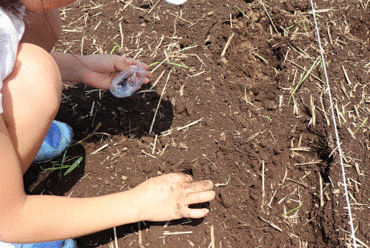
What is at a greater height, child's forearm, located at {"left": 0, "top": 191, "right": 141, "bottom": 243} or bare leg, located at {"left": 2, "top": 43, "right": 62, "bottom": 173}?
bare leg, located at {"left": 2, "top": 43, "right": 62, "bottom": 173}

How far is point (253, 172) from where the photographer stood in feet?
5.07

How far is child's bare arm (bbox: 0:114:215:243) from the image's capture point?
38.9 inches

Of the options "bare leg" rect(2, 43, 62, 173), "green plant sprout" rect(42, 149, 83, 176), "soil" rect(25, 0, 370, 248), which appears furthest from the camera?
"green plant sprout" rect(42, 149, 83, 176)

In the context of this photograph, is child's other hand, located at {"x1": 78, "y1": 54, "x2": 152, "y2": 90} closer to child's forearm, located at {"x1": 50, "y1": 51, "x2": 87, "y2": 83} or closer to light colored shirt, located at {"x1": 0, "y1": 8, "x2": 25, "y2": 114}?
child's forearm, located at {"x1": 50, "y1": 51, "x2": 87, "y2": 83}

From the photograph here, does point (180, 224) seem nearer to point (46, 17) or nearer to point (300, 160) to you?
point (300, 160)

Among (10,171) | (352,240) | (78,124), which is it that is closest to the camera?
(10,171)

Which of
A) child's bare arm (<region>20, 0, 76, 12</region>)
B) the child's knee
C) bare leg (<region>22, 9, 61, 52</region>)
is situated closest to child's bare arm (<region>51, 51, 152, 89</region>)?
bare leg (<region>22, 9, 61, 52</region>)

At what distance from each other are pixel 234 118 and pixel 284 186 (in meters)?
0.43

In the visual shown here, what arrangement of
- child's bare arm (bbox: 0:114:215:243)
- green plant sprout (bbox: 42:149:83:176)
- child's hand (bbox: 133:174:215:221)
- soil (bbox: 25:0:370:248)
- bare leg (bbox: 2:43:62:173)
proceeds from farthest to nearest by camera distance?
1. green plant sprout (bbox: 42:149:83:176)
2. soil (bbox: 25:0:370:248)
3. child's hand (bbox: 133:174:215:221)
4. bare leg (bbox: 2:43:62:173)
5. child's bare arm (bbox: 0:114:215:243)

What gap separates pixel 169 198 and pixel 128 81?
0.67 meters

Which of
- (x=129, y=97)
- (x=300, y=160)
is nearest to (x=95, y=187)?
(x=129, y=97)

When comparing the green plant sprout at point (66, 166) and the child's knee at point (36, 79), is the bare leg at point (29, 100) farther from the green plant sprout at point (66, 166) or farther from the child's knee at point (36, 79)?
the green plant sprout at point (66, 166)

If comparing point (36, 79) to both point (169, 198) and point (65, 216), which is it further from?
point (169, 198)

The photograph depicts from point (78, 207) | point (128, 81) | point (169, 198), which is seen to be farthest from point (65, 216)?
point (128, 81)
